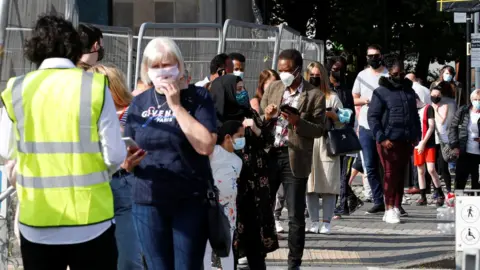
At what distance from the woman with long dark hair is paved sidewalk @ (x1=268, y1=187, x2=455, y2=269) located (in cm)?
161

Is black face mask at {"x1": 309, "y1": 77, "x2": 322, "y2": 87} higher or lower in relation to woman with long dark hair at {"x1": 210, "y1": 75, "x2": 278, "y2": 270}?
higher

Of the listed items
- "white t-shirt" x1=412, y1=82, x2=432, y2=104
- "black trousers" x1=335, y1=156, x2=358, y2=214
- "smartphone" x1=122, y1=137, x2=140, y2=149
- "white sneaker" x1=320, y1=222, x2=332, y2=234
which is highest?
"smartphone" x1=122, y1=137, x2=140, y2=149

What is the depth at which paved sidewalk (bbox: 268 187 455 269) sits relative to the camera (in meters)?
10.5

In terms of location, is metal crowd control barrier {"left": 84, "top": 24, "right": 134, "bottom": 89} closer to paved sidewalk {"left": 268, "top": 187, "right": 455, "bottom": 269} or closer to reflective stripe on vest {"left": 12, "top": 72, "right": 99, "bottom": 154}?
paved sidewalk {"left": 268, "top": 187, "right": 455, "bottom": 269}

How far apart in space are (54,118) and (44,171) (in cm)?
23

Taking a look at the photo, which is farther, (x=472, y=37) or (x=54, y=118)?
(x=472, y=37)

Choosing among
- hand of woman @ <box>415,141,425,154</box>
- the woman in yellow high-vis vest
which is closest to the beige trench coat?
hand of woman @ <box>415,141,425,154</box>

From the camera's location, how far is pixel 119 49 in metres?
11.8

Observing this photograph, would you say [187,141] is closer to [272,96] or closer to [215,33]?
[272,96]

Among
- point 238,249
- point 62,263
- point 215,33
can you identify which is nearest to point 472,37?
point 215,33

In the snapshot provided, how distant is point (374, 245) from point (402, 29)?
24244 millimetres

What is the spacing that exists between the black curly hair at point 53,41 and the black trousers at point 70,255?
2.66ft

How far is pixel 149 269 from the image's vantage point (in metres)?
6.52

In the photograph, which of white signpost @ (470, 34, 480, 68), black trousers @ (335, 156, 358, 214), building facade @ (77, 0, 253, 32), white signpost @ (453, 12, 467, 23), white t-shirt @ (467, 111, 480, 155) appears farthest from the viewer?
white signpost @ (453, 12, 467, 23)
